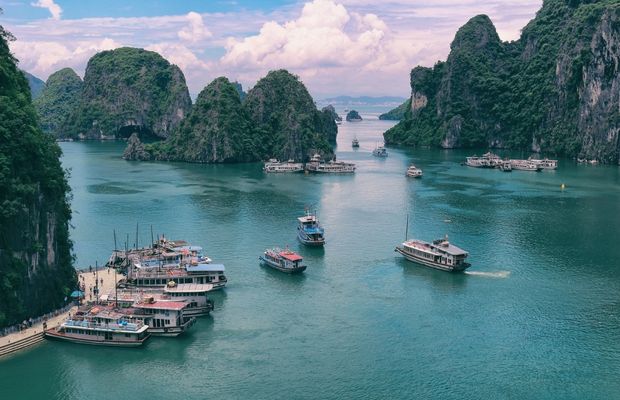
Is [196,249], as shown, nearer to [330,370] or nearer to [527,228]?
[330,370]

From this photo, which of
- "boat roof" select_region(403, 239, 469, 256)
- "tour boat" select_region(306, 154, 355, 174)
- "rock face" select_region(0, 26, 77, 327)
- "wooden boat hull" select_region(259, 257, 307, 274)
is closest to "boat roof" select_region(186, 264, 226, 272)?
"wooden boat hull" select_region(259, 257, 307, 274)

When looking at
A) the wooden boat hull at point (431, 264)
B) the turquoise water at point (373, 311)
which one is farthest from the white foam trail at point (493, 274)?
the wooden boat hull at point (431, 264)

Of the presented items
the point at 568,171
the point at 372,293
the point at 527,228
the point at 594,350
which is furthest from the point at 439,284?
the point at 568,171

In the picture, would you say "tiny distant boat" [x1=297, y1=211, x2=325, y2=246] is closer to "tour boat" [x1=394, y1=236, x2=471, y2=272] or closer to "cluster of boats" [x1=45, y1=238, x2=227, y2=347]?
"tour boat" [x1=394, y1=236, x2=471, y2=272]

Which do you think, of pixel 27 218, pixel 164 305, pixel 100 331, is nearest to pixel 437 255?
pixel 164 305

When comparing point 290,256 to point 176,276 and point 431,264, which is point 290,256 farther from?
point 431,264
